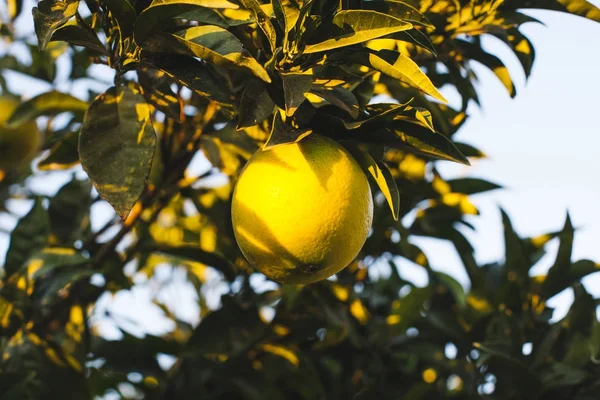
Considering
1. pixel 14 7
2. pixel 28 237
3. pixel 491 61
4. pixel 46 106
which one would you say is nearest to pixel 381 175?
pixel 491 61

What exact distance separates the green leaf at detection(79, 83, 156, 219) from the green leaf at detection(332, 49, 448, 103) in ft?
1.26

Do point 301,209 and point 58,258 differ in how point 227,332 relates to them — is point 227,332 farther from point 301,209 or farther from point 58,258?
point 301,209

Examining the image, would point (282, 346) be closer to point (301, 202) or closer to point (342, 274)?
point (342, 274)

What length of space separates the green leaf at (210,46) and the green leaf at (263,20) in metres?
0.05

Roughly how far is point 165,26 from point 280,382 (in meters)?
1.46

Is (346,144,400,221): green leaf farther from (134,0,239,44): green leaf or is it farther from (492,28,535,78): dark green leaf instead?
(492,28,535,78): dark green leaf

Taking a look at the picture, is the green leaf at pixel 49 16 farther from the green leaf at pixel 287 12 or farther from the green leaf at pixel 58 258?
the green leaf at pixel 58 258

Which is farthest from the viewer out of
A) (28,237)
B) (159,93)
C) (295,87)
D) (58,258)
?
(28,237)

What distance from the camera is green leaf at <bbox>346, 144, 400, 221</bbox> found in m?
1.22

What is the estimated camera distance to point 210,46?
114 centimetres

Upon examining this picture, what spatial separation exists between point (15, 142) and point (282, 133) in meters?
1.37

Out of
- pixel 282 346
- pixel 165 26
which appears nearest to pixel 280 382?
pixel 282 346

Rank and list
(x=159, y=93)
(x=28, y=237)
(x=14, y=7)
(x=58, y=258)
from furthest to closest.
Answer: (x=14, y=7), (x=28, y=237), (x=58, y=258), (x=159, y=93)

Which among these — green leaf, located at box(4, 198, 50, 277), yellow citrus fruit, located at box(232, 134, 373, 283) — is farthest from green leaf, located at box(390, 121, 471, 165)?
green leaf, located at box(4, 198, 50, 277)
